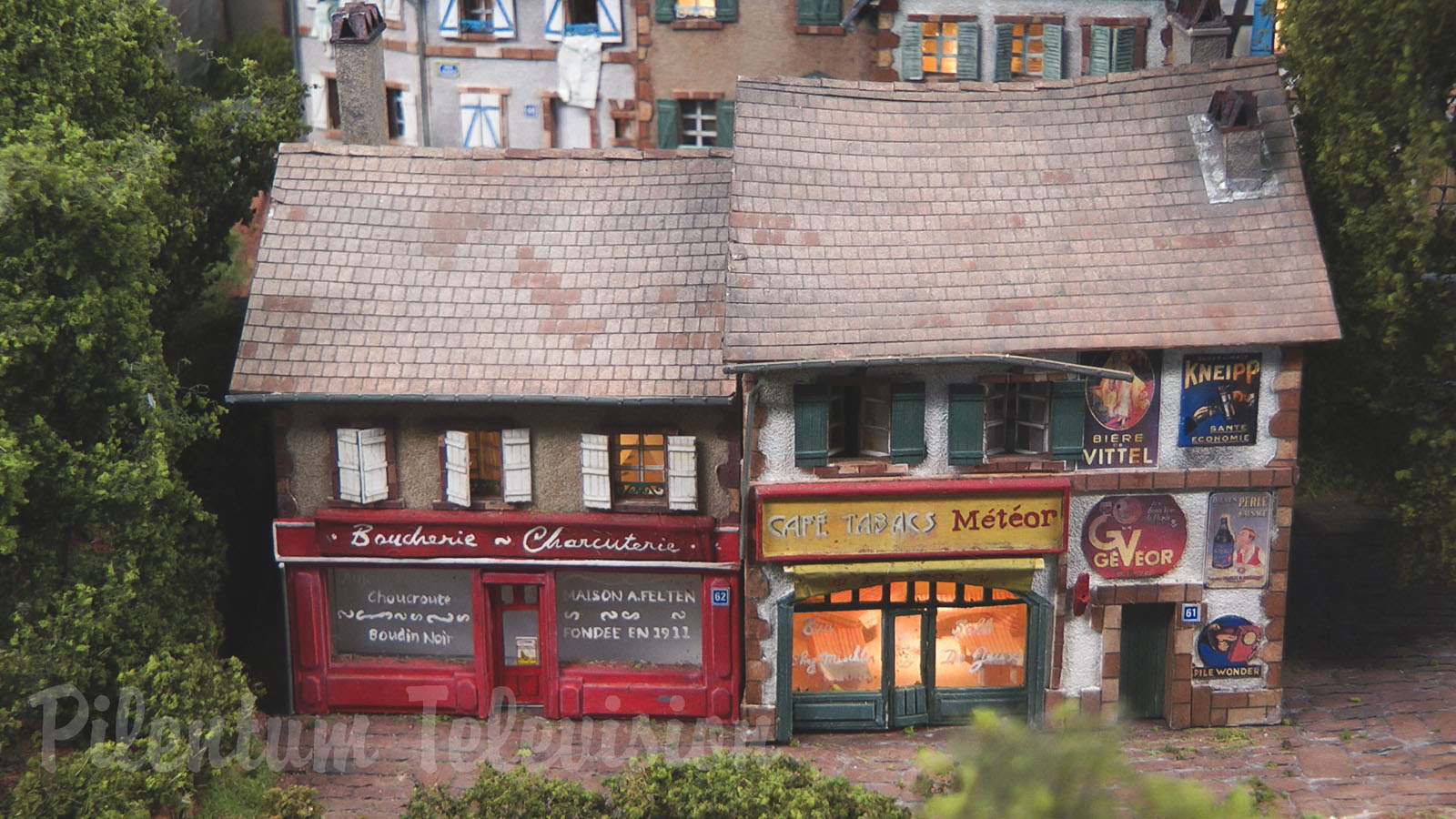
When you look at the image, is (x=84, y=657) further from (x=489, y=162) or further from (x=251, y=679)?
(x=489, y=162)

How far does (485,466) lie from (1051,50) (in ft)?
48.2

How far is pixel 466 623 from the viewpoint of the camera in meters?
24.1

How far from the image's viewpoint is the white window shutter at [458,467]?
2288 cm

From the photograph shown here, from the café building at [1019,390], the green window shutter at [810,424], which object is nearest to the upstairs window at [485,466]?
the café building at [1019,390]

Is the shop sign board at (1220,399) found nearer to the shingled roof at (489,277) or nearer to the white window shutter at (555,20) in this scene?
the shingled roof at (489,277)

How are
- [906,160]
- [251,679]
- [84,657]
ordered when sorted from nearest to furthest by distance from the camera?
1. [84,657]
2. [906,160]
3. [251,679]

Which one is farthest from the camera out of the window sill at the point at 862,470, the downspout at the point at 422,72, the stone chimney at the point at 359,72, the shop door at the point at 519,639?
the downspout at the point at 422,72

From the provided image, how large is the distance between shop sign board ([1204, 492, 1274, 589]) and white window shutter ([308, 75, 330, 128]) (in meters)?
23.1

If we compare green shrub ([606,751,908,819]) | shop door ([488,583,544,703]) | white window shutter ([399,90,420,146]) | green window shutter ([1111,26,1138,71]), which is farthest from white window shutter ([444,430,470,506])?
green window shutter ([1111,26,1138,71])

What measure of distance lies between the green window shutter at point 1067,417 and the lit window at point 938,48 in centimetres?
1166

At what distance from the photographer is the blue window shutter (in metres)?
31.7

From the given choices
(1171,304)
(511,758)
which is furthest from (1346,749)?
(511,758)

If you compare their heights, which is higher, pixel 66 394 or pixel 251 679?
pixel 66 394

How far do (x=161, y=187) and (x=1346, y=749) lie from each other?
705 inches
